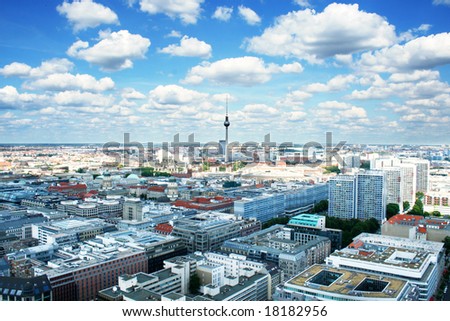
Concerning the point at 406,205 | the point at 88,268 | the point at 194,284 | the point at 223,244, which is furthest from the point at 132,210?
the point at 406,205

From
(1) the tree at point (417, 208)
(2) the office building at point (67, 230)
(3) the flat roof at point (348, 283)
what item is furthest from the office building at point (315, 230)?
(1) the tree at point (417, 208)

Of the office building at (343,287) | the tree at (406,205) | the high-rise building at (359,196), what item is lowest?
the tree at (406,205)

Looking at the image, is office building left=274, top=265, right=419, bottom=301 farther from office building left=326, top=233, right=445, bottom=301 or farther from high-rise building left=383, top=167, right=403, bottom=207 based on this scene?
high-rise building left=383, top=167, right=403, bottom=207

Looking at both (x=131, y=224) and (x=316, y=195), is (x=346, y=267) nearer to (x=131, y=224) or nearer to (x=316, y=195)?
(x=131, y=224)

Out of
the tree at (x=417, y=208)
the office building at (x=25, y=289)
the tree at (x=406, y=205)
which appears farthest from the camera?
the tree at (x=406, y=205)

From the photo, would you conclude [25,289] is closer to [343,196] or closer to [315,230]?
[315,230]

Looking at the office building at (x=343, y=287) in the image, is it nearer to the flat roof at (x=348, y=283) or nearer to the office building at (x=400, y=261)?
the flat roof at (x=348, y=283)
